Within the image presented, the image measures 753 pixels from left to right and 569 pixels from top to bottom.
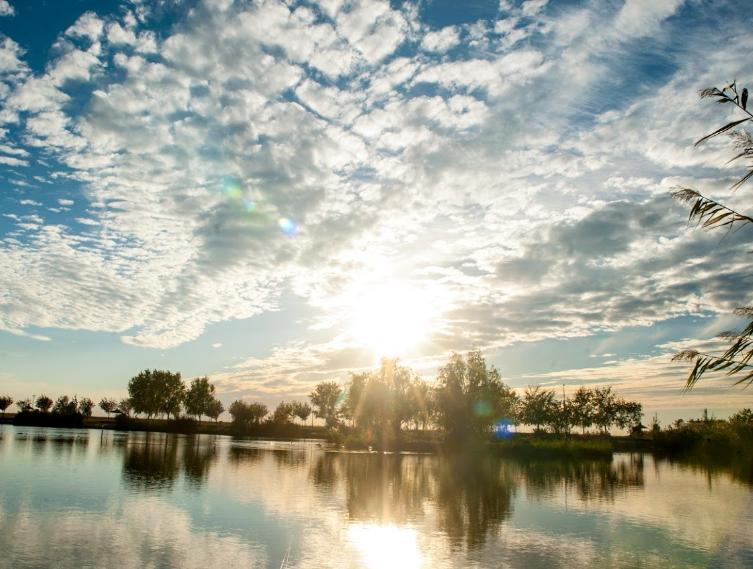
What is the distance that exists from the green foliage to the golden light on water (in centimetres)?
7801

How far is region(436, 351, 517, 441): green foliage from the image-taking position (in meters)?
101

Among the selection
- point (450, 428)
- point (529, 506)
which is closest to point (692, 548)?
point (529, 506)

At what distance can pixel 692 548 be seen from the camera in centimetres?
2311

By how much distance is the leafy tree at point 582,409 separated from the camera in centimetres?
14488

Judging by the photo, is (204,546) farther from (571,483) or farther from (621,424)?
(621,424)

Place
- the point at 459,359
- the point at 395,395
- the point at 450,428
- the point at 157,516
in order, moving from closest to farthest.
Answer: the point at 157,516, the point at 450,428, the point at 459,359, the point at 395,395

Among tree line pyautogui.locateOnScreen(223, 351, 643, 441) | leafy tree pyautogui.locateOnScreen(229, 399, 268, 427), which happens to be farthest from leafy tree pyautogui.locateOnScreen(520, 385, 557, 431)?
leafy tree pyautogui.locateOnScreen(229, 399, 268, 427)

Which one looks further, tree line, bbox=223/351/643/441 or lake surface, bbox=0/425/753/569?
tree line, bbox=223/351/643/441

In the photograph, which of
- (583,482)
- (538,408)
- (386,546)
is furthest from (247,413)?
(386,546)

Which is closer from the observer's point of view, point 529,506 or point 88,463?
point 529,506

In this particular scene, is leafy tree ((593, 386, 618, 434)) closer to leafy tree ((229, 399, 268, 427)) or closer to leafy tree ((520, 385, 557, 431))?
leafy tree ((520, 385, 557, 431))

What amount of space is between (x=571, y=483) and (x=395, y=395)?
68.2 metres

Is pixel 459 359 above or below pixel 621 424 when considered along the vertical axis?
above

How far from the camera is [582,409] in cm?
14625
